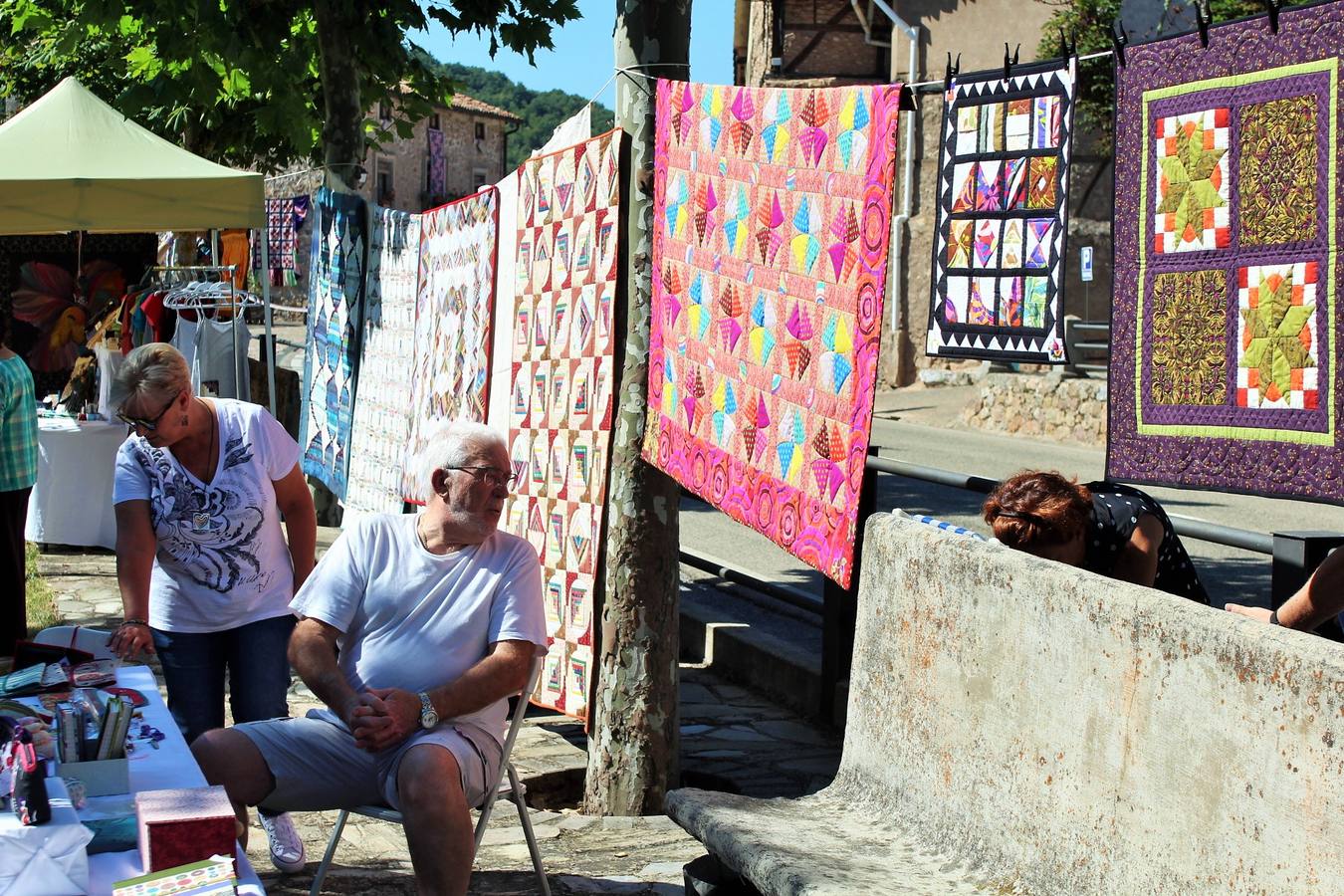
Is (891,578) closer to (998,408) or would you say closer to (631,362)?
(631,362)

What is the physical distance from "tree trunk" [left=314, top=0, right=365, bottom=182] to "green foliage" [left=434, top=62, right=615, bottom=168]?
75742 millimetres

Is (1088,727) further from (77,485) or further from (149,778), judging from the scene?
(77,485)

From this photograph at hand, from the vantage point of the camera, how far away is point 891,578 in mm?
3934

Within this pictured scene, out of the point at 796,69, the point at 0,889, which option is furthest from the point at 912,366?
the point at 0,889

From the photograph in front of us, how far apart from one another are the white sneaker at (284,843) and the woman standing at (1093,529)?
2.26 metres

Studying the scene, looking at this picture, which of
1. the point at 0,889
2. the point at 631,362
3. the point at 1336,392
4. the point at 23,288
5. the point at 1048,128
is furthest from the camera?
the point at 23,288

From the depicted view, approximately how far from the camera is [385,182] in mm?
67188

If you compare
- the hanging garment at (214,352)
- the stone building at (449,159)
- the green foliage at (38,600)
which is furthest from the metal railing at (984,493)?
the stone building at (449,159)

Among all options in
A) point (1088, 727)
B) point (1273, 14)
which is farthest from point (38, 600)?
point (1273, 14)

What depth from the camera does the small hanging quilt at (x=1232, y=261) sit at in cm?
337

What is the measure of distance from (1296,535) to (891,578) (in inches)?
40.0

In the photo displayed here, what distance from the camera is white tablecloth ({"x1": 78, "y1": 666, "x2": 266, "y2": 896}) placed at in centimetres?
244

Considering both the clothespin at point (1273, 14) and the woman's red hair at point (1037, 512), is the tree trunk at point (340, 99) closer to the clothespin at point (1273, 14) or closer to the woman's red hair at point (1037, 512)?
the woman's red hair at point (1037, 512)

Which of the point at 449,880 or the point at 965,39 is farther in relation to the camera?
the point at 965,39
